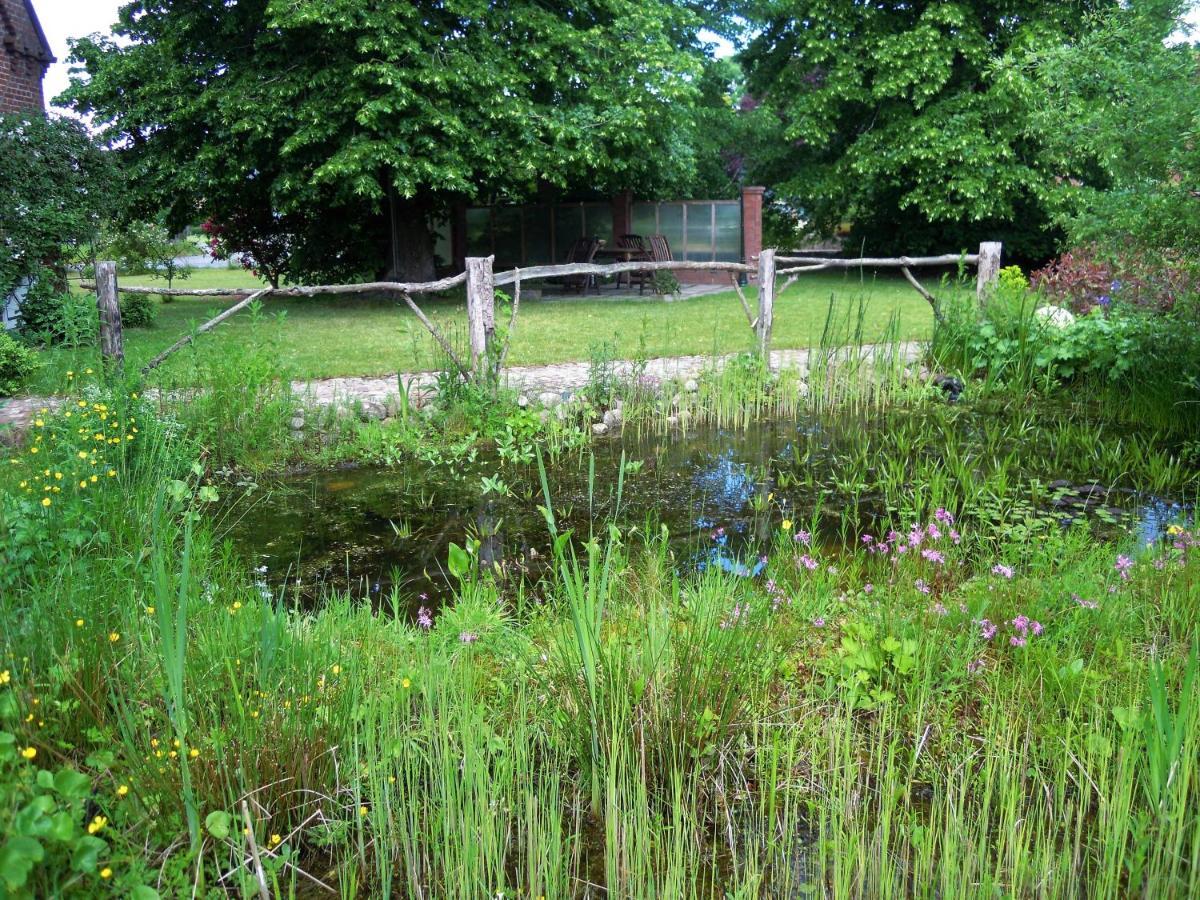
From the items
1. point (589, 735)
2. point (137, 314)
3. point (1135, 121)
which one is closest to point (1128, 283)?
point (1135, 121)

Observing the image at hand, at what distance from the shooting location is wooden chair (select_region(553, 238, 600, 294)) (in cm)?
1880

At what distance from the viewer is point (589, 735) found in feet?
8.48

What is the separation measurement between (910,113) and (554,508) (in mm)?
15956

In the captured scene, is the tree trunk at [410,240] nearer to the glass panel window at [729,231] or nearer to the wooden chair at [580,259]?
the wooden chair at [580,259]

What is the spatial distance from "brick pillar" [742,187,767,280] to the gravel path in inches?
393

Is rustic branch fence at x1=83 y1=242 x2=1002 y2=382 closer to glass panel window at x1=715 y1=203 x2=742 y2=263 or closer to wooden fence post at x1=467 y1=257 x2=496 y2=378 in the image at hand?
wooden fence post at x1=467 y1=257 x2=496 y2=378

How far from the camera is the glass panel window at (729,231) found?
20.0 metres

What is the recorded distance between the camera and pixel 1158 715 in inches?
82.7

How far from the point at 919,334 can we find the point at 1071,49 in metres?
5.09

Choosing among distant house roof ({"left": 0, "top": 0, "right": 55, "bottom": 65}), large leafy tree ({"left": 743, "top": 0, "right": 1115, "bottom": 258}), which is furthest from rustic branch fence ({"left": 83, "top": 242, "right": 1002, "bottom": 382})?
large leafy tree ({"left": 743, "top": 0, "right": 1115, "bottom": 258})

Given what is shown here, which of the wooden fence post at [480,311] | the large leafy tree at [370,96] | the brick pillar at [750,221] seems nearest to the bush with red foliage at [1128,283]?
the wooden fence post at [480,311]

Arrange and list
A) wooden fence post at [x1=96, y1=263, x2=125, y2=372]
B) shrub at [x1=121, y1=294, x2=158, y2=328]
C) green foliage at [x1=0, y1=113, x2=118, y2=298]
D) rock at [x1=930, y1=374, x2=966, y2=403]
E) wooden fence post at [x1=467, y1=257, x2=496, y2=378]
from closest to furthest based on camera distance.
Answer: wooden fence post at [x1=96, y1=263, x2=125, y2=372] → wooden fence post at [x1=467, y1=257, x2=496, y2=378] → rock at [x1=930, y1=374, x2=966, y2=403] → green foliage at [x1=0, y1=113, x2=118, y2=298] → shrub at [x1=121, y1=294, x2=158, y2=328]

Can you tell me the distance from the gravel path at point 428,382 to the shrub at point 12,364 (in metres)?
0.26

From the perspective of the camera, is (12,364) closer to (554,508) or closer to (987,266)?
(554,508)
